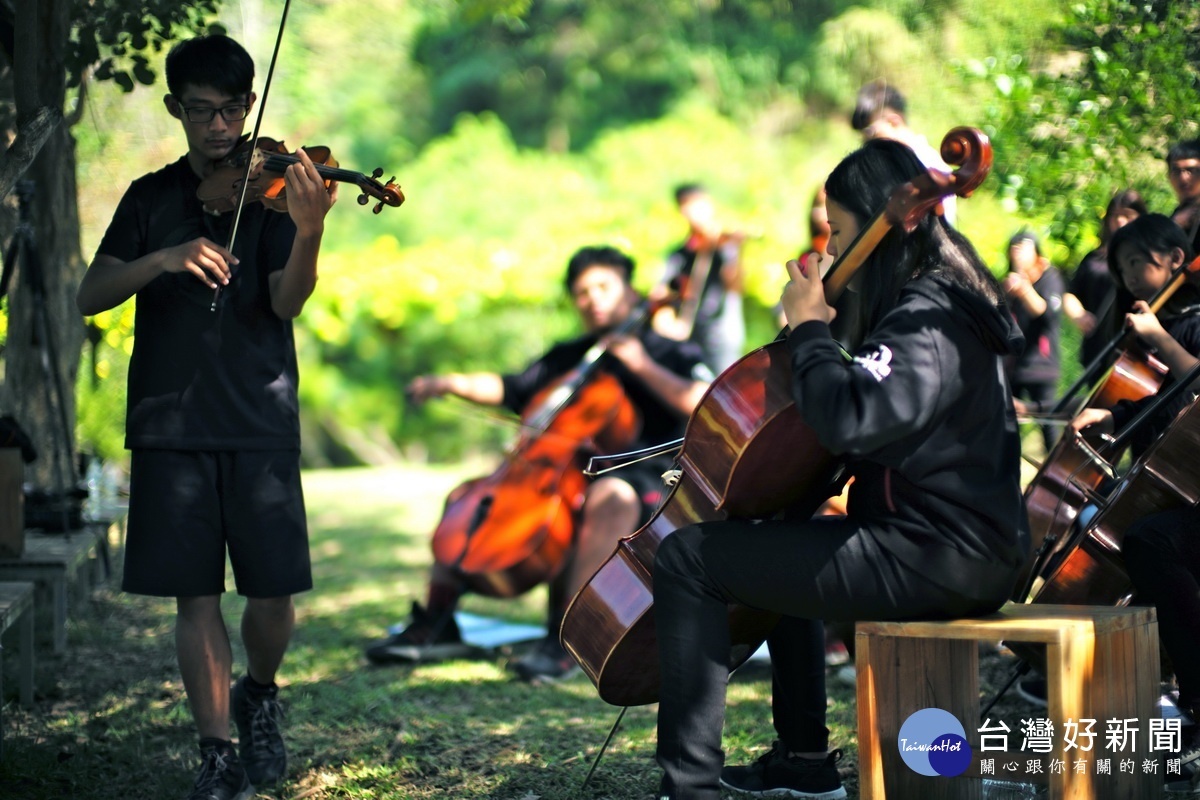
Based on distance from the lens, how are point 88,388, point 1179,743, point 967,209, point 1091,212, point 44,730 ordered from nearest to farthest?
point 1179,743, point 44,730, point 1091,212, point 88,388, point 967,209

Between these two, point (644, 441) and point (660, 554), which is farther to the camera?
point (644, 441)

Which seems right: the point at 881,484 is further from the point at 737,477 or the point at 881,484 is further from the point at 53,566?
the point at 53,566

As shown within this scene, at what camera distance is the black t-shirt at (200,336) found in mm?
2949

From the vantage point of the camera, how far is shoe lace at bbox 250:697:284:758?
3.17 meters

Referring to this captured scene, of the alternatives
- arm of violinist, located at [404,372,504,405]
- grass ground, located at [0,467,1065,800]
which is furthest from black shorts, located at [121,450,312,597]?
arm of violinist, located at [404,372,504,405]

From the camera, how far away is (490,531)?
4477mm

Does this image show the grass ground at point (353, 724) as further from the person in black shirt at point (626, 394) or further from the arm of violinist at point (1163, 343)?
the arm of violinist at point (1163, 343)

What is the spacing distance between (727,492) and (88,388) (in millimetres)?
4728

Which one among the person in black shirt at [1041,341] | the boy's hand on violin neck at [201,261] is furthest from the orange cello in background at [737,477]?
the person in black shirt at [1041,341]

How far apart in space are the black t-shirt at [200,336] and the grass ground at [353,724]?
815 mm

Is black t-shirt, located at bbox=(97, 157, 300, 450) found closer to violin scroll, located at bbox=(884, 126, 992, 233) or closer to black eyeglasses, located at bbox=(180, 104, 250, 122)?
black eyeglasses, located at bbox=(180, 104, 250, 122)

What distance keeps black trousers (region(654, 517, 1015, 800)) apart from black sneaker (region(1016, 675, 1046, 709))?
1296 millimetres

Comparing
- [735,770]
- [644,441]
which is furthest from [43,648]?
[735,770]

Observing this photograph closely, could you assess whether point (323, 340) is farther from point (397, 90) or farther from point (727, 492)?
point (397, 90)
